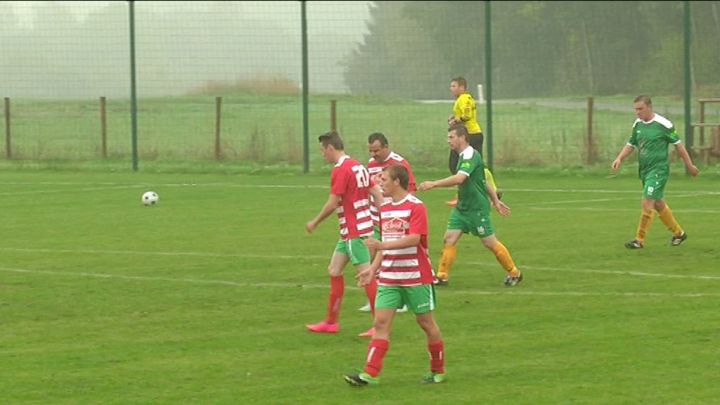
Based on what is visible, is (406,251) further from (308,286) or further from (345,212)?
(308,286)

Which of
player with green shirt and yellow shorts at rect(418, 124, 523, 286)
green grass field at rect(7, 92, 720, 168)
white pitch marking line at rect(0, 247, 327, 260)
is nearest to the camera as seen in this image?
player with green shirt and yellow shorts at rect(418, 124, 523, 286)

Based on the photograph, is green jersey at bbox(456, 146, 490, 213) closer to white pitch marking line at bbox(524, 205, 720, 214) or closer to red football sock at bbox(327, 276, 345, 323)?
red football sock at bbox(327, 276, 345, 323)

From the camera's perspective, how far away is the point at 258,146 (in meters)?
37.4

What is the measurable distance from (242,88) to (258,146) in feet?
6.31

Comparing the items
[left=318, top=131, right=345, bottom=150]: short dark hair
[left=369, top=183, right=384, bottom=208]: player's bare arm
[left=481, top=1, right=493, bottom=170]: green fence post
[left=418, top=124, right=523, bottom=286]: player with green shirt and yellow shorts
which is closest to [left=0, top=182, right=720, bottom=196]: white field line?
[left=481, top=1, right=493, bottom=170]: green fence post

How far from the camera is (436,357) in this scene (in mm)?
11727

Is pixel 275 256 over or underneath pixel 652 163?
underneath

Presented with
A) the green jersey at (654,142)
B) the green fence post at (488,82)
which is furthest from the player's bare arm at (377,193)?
the green fence post at (488,82)

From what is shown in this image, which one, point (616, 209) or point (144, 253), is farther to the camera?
point (616, 209)

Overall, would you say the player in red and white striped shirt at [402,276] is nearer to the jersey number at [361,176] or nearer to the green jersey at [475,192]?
the jersey number at [361,176]

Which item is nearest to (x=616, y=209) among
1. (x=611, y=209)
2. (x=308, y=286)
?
(x=611, y=209)

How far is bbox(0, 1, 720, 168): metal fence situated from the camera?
3588 centimetres

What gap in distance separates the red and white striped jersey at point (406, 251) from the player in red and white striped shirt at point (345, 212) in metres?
2.38

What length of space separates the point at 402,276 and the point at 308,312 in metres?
3.60
